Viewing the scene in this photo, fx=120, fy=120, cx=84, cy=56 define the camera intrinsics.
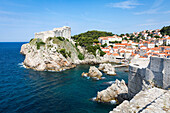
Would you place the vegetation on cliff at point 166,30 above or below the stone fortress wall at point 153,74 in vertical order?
above

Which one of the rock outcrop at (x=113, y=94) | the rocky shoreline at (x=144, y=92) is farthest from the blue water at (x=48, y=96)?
the rocky shoreline at (x=144, y=92)

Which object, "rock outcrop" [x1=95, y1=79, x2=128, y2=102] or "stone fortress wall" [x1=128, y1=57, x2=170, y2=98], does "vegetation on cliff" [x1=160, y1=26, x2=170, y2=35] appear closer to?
"rock outcrop" [x1=95, y1=79, x2=128, y2=102]

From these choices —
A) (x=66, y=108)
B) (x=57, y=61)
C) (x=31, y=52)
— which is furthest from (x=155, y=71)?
(x=31, y=52)

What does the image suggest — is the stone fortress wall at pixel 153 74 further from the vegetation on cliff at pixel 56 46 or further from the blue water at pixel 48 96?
the vegetation on cliff at pixel 56 46

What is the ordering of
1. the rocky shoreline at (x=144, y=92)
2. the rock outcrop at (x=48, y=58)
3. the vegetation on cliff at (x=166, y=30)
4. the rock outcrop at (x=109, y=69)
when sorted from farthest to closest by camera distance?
the vegetation on cliff at (x=166, y=30), the rock outcrop at (x=48, y=58), the rock outcrop at (x=109, y=69), the rocky shoreline at (x=144, y=92)

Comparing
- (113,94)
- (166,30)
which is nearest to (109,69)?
(113,94)

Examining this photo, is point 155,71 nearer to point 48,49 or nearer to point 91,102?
point 91,102

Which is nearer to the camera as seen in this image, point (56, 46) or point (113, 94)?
point (113, 94)

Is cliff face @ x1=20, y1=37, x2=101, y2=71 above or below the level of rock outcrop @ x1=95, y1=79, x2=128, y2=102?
above

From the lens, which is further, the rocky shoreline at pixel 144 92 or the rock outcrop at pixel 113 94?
the rock outcrop at pixel 113 94

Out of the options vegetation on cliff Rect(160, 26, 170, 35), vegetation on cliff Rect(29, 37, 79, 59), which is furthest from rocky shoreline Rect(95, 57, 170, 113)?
vegetation on cliff Rect(160, 26, 170, 35)

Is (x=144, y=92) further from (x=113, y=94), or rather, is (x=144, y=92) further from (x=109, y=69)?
(x=109, y=69)
